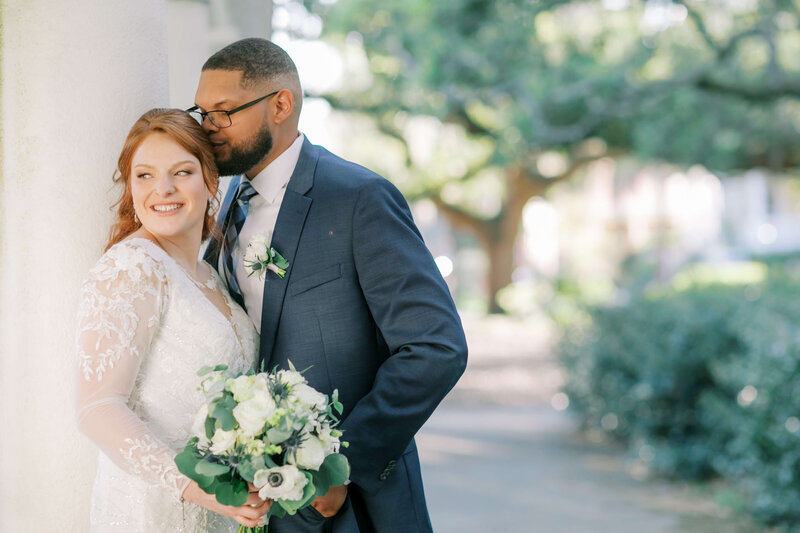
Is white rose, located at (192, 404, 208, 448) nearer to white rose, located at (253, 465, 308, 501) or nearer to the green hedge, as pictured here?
white rose, located at (253, 465, 308, 501)

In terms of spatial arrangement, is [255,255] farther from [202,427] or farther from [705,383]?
[705,383]

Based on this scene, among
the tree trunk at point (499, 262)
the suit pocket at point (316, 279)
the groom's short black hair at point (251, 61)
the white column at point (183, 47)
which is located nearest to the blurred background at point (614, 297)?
the white column at point (183, 47)


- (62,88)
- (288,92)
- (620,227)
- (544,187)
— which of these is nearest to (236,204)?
(288,92)

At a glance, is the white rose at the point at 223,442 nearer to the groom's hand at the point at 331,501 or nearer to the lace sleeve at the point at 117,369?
the lace sleeve at the point at 117,369

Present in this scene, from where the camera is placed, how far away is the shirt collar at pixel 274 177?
297 cm

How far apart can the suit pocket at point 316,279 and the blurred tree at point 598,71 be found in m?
6.93

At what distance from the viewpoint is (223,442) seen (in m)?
2.19

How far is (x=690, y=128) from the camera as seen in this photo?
1298 centimetres

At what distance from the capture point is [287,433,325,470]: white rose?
7.32ft

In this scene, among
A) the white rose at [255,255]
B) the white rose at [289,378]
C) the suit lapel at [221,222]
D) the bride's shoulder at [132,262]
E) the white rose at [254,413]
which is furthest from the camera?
the suit lapel at [221,222]

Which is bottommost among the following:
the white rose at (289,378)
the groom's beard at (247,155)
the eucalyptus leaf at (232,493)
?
the eucalyptus leaf at (232,493)

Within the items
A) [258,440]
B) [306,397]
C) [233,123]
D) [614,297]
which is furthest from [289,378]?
[614,297]

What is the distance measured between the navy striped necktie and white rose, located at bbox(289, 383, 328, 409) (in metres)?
0.75

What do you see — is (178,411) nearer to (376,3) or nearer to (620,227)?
(376,3)
